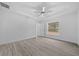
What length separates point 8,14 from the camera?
14.0ft

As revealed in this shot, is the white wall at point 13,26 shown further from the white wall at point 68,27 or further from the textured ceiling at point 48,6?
the white wall at point 68,27

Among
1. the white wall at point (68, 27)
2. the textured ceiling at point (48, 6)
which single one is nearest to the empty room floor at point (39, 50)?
the white wall at point (68, 27)

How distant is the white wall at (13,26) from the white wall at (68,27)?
114 inches

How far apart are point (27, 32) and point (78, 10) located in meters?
4.34

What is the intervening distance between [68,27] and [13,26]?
395cm

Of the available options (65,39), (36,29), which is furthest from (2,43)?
(65,39)

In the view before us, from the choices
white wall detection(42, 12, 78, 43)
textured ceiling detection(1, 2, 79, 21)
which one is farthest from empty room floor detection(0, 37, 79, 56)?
textured ceiling detection(1, 2, 79, 21)

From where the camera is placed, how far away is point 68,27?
441 cm

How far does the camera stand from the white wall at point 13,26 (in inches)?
158

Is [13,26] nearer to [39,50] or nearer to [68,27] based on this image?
[39,50]

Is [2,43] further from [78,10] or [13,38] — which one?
[78,10]

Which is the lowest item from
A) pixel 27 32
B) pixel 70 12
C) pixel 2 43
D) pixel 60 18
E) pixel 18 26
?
pixel 2 43

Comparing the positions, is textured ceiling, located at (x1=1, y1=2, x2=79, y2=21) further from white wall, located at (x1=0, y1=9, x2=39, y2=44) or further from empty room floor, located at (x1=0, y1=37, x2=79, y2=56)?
empty room floor, located at (x1=0, y1=37, x2=79, y2=56)

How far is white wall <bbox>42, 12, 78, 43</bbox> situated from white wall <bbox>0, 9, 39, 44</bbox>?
2.89 meters
